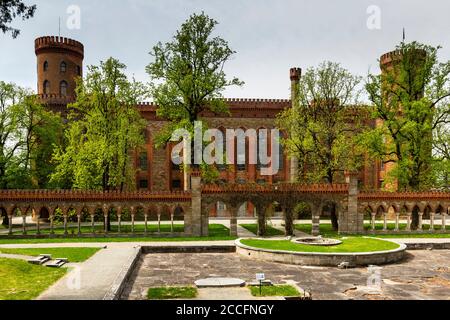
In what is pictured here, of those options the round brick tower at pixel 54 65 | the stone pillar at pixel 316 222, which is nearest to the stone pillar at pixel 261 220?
the stone pillar at pixel 316 222

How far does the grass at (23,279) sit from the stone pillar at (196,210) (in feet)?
42.2

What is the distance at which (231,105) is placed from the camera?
4503 cm

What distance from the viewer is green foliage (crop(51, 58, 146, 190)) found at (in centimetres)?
2992

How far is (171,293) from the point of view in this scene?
13.7m

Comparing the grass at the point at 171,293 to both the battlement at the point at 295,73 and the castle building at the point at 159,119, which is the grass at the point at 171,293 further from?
the castle building at the point at 159,119

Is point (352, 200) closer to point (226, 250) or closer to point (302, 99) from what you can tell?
point (302, 99)

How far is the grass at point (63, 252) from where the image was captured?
64.6 ft

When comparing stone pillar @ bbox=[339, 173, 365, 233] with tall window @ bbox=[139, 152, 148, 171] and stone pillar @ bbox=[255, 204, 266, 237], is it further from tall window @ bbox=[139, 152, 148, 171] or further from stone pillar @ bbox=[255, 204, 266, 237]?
tall window @ bbox=[139, 152, 148, 171]

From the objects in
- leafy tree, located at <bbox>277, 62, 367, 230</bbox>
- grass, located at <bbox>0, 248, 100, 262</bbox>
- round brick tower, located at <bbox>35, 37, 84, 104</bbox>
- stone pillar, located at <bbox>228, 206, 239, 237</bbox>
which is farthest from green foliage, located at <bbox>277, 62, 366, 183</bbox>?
round brick tower, located at <bbox>35, 37, 84, 104</bbox>

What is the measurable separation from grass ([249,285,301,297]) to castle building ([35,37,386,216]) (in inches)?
1173

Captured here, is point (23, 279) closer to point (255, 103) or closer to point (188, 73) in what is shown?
point (188, 73)

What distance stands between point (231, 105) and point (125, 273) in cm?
3163

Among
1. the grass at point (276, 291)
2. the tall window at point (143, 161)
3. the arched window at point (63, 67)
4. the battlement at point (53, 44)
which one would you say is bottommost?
the grass at point (276, 291)

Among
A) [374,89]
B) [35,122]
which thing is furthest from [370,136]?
[35,122]
